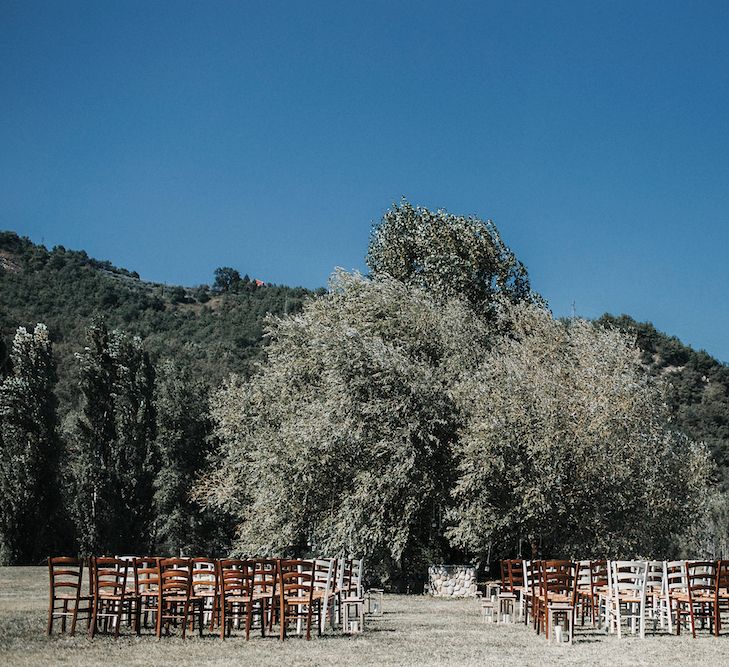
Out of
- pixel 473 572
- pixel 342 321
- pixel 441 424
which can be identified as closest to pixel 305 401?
pixel 342 321

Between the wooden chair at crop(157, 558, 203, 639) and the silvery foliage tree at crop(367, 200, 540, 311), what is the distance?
25.3 m

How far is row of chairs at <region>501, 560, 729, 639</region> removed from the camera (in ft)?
49.7

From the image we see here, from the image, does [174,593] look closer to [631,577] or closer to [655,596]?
[631,577]

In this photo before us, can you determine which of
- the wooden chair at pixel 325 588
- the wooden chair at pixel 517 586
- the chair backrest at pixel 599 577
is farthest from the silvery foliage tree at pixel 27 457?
the chair backrest at pixel 599 577

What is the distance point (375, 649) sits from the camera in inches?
511

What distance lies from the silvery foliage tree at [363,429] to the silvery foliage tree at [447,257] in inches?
248

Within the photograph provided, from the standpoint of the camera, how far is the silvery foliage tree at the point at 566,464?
2647 cm

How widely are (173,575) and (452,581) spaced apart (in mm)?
14743

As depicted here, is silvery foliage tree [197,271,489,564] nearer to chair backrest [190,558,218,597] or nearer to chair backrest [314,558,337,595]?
chair backrest [314,558,337,595]

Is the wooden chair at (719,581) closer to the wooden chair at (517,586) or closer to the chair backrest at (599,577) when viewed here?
the chair backrest at (599,577)

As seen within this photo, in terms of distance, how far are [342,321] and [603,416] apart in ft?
32.8

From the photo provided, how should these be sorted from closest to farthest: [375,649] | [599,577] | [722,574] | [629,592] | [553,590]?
[375,649], [722,574], [553,590], [629,592], [599,577]

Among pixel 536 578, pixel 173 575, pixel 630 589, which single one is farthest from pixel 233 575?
pixel 630 589

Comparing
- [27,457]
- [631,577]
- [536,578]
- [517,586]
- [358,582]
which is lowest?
[517,586]
